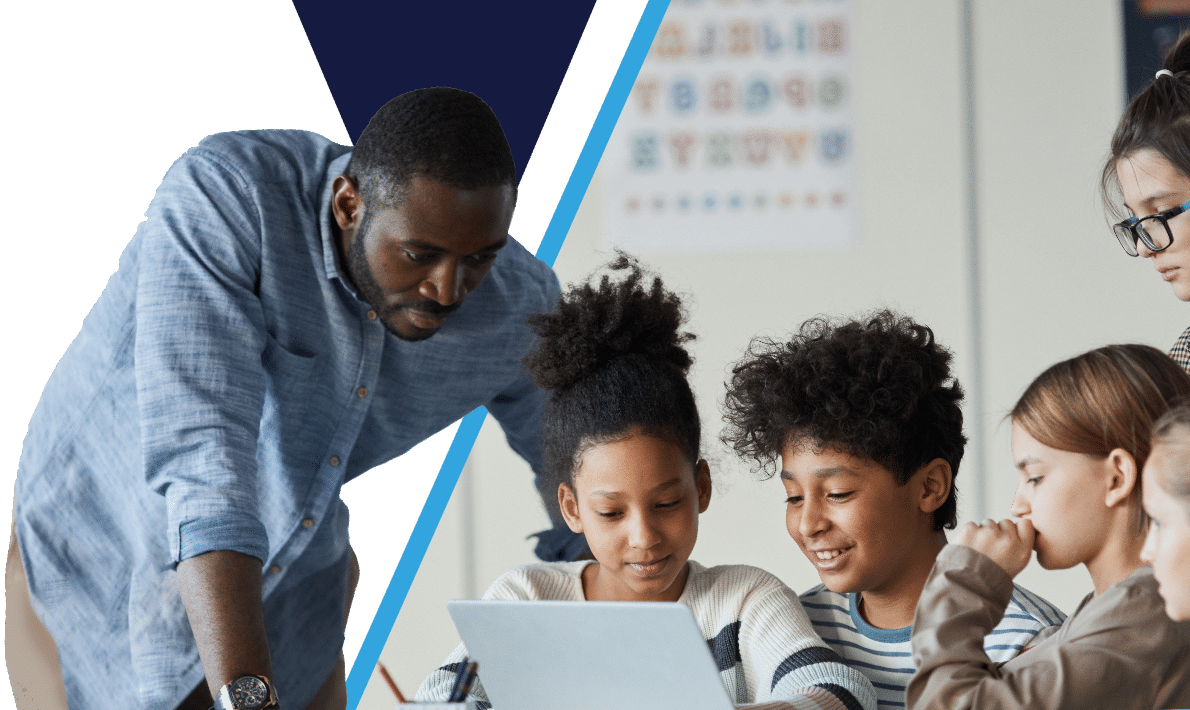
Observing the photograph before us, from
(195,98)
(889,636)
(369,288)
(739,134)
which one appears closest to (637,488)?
(889,636)

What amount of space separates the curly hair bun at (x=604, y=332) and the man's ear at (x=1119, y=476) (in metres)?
0.49

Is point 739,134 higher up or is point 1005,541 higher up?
point 739,134

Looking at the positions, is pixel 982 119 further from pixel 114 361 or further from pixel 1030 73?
pixel 114 361

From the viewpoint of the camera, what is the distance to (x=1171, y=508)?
81cm

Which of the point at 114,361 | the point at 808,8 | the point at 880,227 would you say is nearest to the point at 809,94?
the point at 808,8

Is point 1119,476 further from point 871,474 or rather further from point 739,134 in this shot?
point 739,134

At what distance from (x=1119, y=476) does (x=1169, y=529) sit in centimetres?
10

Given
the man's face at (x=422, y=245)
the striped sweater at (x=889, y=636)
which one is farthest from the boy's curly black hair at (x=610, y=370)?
the striped sweater at (x=889, y=636)

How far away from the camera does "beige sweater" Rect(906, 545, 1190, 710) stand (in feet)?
Answer: 2.73

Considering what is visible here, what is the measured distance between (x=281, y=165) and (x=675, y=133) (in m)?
1.40

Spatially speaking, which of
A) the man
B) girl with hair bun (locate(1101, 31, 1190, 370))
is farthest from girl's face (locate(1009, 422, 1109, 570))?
the man

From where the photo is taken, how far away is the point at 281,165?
1335 millimetres

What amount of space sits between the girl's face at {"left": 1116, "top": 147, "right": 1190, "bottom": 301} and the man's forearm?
1027 mm

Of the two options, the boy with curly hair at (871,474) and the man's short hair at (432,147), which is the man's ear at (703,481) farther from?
the man's short hair at (432,147)
